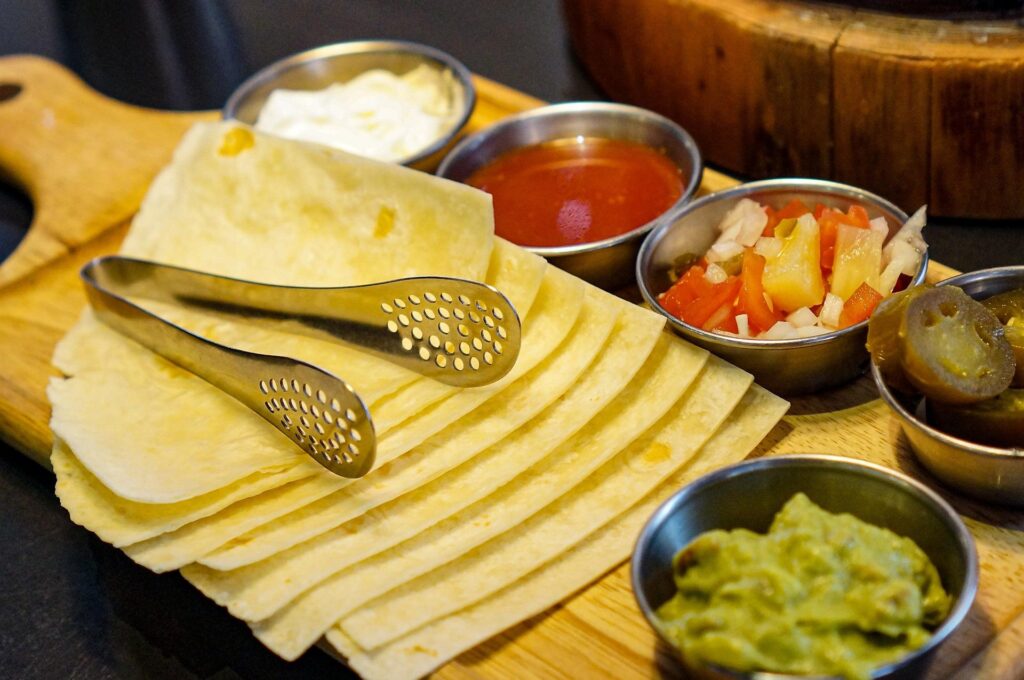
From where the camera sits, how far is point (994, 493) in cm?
252

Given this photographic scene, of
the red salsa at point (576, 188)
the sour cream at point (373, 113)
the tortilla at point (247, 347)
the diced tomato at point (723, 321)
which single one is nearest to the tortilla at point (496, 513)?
the diced tomato at point (723, 321)

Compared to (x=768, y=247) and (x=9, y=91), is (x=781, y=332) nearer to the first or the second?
(x=768, y=247)

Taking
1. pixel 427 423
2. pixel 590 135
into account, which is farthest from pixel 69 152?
pixel 427 423

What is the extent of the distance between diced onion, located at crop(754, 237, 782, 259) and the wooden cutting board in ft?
1.36

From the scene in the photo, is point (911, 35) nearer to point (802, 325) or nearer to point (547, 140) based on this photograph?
point (802, 325)

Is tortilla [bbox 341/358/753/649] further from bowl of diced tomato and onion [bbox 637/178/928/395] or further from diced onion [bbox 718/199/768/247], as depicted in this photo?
diced onion [bbox 718/199/768/247]

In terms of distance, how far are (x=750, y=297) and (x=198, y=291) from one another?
1710 millimetres

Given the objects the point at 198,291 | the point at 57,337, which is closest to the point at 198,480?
the point at 198,291

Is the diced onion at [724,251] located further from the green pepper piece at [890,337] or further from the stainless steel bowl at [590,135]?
the green pepper piece at [890,337]

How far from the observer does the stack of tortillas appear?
252 centimetres

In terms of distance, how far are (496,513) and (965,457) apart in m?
1.08

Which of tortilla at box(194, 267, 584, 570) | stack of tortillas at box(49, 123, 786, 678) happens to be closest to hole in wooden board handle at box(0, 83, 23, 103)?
stack of tortillas at box(49, 123, 786, 678)

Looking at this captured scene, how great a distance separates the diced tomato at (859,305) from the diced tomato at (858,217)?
9.8 inches

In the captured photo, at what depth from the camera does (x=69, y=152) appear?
466 centimetres
